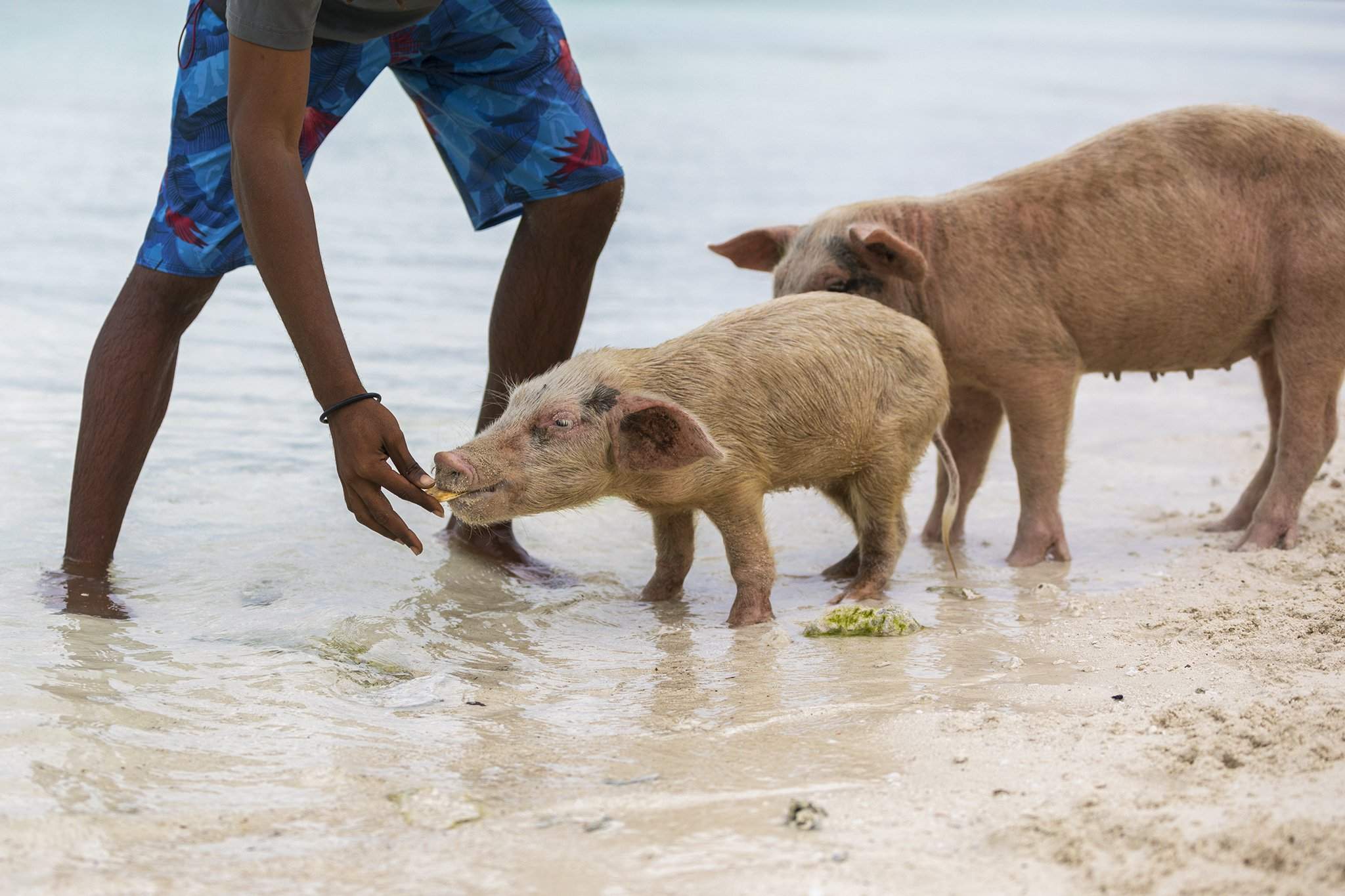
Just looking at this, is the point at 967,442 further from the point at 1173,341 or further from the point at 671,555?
the point at 671,555

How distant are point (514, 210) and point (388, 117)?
1519 cm

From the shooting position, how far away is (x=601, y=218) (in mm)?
5402

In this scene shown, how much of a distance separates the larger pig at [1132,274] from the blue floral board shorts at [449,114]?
1291mm

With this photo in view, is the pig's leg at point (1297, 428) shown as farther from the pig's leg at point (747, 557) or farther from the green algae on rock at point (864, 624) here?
the pig's leg at point (747, 557)

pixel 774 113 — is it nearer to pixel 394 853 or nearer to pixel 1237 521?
pixel 1237 521

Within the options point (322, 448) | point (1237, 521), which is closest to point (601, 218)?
point (322, 448)

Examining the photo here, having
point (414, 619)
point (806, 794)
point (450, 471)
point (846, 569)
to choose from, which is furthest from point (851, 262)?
point (806, 794)

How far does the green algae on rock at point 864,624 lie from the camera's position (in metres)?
4.53

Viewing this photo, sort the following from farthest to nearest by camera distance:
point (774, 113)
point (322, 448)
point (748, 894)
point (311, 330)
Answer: point (774, 113), point (322, 448), point (311, 330), point (748, 894)

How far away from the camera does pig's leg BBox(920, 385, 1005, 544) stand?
247 inches

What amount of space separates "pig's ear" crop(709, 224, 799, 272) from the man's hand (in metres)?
2.74

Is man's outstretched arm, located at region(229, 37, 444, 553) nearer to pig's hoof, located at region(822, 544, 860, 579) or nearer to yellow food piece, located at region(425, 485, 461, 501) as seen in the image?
yellow food piece, located at region(425, 485, 461, 501)

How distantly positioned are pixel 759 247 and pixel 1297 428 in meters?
2.33

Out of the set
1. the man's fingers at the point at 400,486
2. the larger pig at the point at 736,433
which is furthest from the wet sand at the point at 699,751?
the man's fingers at the point at 400,486
